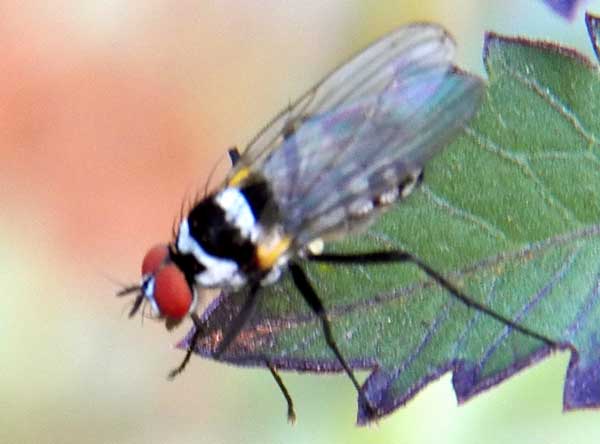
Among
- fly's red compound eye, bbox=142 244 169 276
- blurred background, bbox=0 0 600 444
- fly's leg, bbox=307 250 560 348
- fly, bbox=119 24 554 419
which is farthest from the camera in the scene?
blurred background, bbox=0 0 600 444

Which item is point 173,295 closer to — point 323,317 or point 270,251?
point 270,251

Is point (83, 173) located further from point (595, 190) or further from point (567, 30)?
point (595, 190)

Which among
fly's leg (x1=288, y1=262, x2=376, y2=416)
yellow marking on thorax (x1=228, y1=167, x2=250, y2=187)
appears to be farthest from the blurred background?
fly's leg (x1=288, y1=262, x2=376, y2=416)

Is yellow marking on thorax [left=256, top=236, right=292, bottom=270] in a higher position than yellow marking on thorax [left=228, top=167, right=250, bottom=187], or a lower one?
lower

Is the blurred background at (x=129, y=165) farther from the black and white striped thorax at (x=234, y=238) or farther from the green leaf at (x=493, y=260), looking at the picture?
the green leaf at (x=493, y=260)

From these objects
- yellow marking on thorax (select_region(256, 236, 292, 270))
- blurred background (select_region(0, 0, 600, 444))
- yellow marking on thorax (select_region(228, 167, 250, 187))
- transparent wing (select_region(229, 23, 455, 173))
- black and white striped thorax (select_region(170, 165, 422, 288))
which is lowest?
blurred background (select_region(0, 0, 600, 444))

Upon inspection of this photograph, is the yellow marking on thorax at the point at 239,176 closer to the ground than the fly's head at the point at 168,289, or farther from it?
farther from it

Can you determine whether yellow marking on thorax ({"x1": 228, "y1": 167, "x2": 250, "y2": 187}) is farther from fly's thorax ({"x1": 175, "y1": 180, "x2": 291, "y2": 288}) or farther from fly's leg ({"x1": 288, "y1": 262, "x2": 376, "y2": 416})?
fly's leg ({"x1": 288, "y1": 262, "x2": 376, "y2": 416})

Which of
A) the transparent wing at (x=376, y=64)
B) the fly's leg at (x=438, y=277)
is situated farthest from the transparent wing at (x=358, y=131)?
the fly's leg at (x=438, y=277)

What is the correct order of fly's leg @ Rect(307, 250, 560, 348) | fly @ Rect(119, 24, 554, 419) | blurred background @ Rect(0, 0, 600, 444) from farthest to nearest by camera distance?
1. blurred background @ Rect(0, 0, 600, 444)
2. fly @ Rect(119, 24, 554, 419)
3. fly's leg @ Rect(307, 250, 560, 348)
